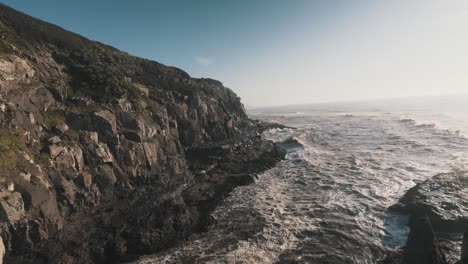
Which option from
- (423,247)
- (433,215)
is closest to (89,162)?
(423,247)

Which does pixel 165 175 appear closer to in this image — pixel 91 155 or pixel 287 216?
pixel 91 155

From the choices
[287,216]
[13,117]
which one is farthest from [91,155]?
[287,216]

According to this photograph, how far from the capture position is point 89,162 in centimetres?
2659

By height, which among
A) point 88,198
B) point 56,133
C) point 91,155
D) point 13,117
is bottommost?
point 88,198

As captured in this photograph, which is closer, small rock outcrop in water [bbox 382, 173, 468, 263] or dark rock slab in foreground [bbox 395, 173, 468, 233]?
small rock outcrop in water [bbox 382, 173, 468, 263]

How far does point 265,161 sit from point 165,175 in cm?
1550

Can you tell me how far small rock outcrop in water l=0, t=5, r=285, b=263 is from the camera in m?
19.3

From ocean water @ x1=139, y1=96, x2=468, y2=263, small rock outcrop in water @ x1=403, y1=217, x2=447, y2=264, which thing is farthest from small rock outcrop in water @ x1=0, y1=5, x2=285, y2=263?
small rock outcrop in water @ x1=403, y1=217, x2=447, y2=264

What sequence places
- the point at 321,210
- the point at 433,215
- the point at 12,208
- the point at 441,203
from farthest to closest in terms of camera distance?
the point at 321,210
the point at 441,203
the point at 433,215
the point at 12,208

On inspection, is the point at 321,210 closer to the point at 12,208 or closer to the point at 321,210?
the point at 321,210

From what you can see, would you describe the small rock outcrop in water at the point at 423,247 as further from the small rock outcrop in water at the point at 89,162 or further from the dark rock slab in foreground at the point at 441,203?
the small rock outcrop in water at the point at 89,162

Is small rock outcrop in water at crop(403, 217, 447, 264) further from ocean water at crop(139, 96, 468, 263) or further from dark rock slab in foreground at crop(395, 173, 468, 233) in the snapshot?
dark rock slab in foreground at crop(395, 173, 468, 233)

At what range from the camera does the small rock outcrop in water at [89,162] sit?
760 inches

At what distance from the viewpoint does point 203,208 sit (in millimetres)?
26750
